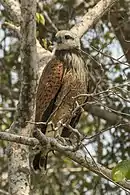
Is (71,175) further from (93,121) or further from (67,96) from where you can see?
(67,96)

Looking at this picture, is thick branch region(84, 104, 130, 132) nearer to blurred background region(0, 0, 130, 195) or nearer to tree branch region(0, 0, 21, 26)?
blurred background region(0, 0, 130, 195)

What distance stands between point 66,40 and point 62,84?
30cm

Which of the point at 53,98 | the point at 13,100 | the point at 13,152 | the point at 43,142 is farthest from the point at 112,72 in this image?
the point at 43,142

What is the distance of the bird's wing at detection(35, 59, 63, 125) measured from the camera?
12.7 feet

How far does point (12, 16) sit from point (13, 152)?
1.22 metres

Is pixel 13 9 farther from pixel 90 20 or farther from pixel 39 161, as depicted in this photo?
pixel 39 161

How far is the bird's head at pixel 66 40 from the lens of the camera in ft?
12.8

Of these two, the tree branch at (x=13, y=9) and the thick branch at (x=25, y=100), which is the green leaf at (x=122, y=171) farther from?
the tree branch at (x=13, y=9)

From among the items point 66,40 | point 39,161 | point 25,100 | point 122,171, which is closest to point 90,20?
point 66,40

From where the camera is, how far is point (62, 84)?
3932mm

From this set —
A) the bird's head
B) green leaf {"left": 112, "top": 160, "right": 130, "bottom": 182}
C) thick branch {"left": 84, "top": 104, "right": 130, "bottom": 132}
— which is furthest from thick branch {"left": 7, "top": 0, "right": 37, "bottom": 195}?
thick branch {"left": 84, "top": 104, "right": 130, "bottom": 132}

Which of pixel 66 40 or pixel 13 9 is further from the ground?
pixel 13 9

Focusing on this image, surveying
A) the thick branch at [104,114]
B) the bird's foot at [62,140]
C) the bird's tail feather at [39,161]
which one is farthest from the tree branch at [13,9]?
the bird's foot at [62,140]

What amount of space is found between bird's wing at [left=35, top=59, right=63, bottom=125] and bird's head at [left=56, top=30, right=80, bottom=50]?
7.6 inches
